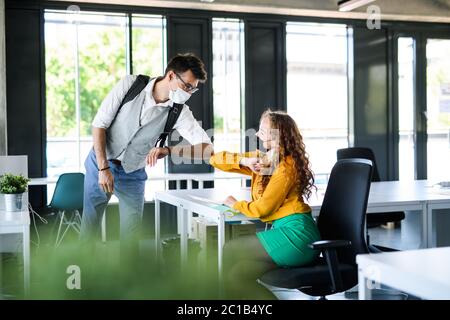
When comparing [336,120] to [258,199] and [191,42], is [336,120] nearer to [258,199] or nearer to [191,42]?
[191,42]

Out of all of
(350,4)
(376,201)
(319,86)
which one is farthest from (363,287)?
(319,86)

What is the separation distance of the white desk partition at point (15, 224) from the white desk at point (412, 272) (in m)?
2.05

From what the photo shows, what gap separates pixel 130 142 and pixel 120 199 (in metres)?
0.38

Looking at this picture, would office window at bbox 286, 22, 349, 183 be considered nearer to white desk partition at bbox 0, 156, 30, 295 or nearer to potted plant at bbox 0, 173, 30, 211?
white desk partition at bbox 0, 156, 30, 295

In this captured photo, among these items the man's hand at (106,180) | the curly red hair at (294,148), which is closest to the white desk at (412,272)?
the curly red hair at (294,148)

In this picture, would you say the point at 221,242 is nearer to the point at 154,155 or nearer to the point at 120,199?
the point at 154,155

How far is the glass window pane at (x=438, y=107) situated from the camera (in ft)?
27.4

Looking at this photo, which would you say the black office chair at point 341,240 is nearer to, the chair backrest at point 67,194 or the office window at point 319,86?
the chair backrest at point 67,194

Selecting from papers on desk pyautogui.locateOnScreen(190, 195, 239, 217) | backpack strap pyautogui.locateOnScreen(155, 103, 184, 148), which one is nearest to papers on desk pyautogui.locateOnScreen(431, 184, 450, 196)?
papers on desk pyautogui.locateOnScreen(190, 195, 239, 217)

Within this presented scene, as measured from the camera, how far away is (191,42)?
732 cm

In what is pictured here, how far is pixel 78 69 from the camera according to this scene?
6918mm
